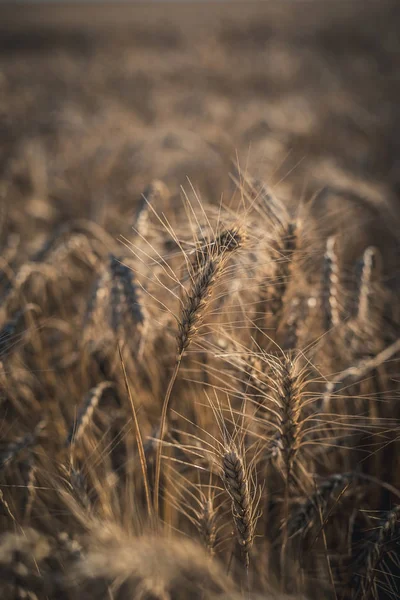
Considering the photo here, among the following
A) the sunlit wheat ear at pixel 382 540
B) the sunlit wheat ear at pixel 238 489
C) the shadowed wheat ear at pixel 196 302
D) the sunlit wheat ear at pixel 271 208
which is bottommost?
the sunlit wheat ear at pixel 382 540

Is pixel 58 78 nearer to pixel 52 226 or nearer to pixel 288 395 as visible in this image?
pixel 52 226

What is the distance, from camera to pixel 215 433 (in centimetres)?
132

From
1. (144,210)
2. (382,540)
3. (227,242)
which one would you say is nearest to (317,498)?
(382,540)

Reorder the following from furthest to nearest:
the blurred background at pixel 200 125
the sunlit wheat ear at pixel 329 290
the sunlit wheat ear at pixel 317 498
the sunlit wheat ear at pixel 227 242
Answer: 1. the blurred background at pixel 200 125
2. the sunlit wheat ear at pixel 329 290
3. the sunlit wheat ear at pixel 317 498
4. the sunlit wheat ear at pixel 227 242

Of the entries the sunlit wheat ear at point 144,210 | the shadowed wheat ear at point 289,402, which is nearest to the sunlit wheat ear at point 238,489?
the shadowed wheat ear at point 289,402

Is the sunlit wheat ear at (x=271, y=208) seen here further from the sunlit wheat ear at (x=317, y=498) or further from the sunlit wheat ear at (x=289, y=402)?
the sunlit wheat ear at (x=317, y=498)

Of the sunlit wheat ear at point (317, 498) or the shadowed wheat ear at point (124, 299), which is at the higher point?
the shadowed wheat ear at point (124, 299)

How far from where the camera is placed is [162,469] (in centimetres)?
132

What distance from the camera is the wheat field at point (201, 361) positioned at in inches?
37.4

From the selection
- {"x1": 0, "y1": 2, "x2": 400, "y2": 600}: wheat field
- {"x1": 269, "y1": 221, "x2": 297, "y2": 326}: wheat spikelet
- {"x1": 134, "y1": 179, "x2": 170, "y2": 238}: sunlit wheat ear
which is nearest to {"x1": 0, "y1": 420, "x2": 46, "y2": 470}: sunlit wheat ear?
{"x1": 0, "y1": 2, "x2": 400, "y2": 600}: wheat field

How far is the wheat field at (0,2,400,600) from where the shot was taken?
3.12 feet

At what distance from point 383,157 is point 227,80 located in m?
5.07

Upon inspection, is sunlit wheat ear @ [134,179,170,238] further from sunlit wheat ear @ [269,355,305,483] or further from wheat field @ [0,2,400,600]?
sunlit wheat ear @ [269,355,305,483]

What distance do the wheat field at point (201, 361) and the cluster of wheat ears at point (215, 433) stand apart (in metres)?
0.01
